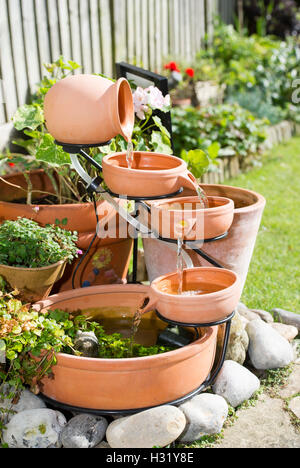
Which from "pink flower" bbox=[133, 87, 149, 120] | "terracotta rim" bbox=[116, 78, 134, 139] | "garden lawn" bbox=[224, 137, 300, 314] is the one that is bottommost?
"garden lawn" bbox=[224, 137, 300, 314]

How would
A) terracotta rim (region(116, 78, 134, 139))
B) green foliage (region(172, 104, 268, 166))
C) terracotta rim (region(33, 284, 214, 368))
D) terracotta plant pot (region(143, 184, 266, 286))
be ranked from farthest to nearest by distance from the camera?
green foliage (region(172, 104, 268, 166))
terracotta plant pot (region(143, 184, 266, 286))
terracotta rim (region(116, 78, 134, 139))
terracotta rim (region(33, 284, 214, 368))

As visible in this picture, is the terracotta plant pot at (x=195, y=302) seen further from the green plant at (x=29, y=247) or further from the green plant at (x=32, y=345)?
the green plant at (x=29, y=247)

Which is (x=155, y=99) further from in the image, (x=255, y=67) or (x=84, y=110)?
(x=255, y=67)

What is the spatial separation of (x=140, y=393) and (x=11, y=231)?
859mm

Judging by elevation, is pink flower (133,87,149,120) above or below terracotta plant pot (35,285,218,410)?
above

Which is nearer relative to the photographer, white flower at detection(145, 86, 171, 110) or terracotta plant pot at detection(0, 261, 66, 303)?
terracotta plant pot at detection(0, 261, 66, 303)

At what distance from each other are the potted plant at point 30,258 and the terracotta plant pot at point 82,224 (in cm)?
22

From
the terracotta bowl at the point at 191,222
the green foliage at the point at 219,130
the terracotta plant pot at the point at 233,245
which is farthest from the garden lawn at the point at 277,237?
the terracotta bowl at the point at 191,222

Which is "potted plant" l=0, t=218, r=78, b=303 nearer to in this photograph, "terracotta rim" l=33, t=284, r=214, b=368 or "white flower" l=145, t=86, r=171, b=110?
"terracotta rim" l=33, t=284, r=214, b=368

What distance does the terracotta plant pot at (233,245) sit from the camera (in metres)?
2.58

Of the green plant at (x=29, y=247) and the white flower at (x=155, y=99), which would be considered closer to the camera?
the green plant at (x=29, y=247)

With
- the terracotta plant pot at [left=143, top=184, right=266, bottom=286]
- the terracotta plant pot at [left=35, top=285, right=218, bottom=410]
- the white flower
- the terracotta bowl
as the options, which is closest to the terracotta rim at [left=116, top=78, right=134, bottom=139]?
the terracotta bowl

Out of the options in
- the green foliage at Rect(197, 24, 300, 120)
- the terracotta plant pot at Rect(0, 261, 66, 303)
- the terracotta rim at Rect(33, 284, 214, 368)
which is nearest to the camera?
the terracotta rim at Rect(33, 284, 214, 368)

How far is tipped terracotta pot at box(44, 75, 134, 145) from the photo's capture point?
81.2 inches
